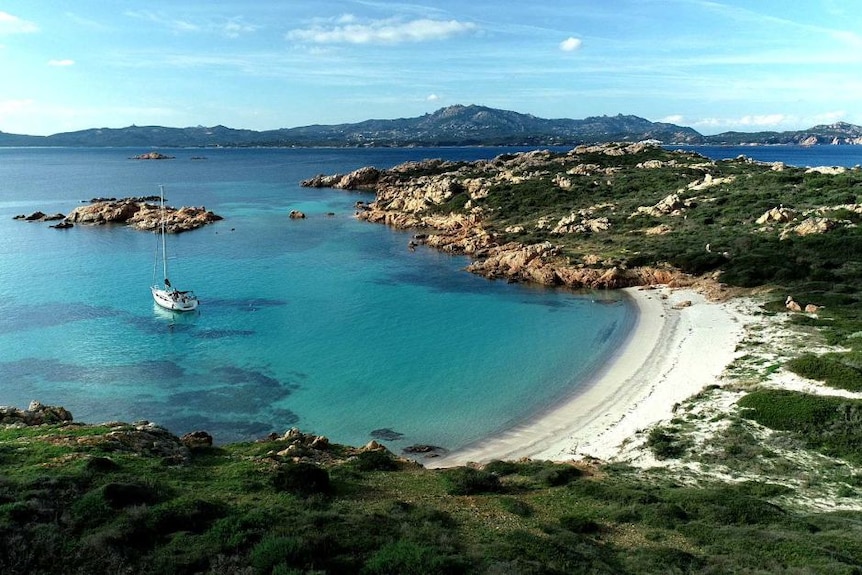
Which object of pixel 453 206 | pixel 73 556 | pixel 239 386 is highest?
pixel 453 206

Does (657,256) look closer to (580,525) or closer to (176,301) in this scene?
(176,301)

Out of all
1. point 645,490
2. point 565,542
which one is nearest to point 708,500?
point 645,490

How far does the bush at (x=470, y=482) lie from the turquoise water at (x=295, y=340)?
7.47 metres

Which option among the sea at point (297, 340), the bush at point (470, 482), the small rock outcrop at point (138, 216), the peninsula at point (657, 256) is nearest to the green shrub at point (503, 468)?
the bush at point (470, 482)

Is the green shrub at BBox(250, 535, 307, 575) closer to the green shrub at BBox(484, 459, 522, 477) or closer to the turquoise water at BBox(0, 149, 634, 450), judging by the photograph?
the green shrub at BBox(484, 459, 522, 477)

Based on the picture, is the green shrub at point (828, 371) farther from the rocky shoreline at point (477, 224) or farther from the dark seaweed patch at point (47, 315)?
the dark seaweed patch at point (47, 315)

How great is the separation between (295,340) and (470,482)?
2492 cm

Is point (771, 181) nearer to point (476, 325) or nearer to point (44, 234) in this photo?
point (476, 325)

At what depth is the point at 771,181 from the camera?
83.4 metres

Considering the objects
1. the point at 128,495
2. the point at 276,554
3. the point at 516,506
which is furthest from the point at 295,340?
the point at 276,554

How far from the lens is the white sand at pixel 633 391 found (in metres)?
26.0

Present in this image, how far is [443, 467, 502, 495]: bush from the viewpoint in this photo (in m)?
18.7

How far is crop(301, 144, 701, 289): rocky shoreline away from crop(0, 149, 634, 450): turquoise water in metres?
3.29

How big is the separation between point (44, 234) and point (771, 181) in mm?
110399
